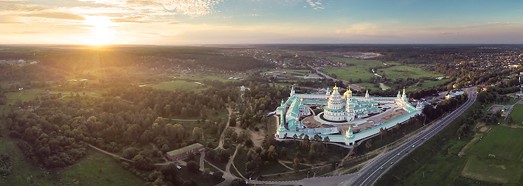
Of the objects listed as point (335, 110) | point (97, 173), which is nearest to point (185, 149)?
point (97, 173)

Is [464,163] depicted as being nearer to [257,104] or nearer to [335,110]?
[335,110]

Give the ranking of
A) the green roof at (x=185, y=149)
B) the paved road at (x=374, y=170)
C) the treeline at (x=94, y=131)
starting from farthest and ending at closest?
the green roof at (x=185, y=149), the treeline at (x=94, y=131), the paved road at (x=374, y=170)

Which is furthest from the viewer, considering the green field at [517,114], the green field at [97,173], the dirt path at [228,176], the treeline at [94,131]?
the green field at [517,114]

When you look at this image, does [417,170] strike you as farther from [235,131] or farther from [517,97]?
[517,97]

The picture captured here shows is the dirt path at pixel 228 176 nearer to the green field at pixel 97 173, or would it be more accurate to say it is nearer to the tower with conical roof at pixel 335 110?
the green field at pixel 97 173

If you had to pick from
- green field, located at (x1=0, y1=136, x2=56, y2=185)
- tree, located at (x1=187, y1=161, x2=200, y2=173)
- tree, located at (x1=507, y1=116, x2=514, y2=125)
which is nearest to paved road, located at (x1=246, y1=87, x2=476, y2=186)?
tree, located at (x1=187, y1=161, x2=200, y2=173)

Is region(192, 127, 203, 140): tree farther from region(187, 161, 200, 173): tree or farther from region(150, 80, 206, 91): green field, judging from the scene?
region(150, 80, 206, 91): green field

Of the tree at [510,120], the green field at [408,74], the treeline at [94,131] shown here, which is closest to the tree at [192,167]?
the treeline at [94,131]
